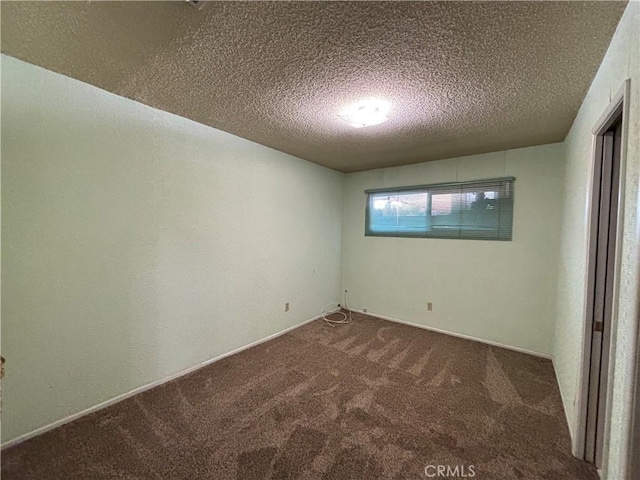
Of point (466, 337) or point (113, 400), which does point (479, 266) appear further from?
point (113, 400)

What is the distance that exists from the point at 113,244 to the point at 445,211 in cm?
359

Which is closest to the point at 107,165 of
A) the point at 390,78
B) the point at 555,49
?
the point at 390,78

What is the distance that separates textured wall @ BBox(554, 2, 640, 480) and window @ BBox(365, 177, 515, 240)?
0.63 m

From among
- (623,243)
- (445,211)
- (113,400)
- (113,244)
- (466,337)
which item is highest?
(445,211)

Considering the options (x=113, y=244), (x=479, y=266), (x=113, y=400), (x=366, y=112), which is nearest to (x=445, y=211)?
(x=479, y=266)

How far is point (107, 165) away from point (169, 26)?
1163 mm

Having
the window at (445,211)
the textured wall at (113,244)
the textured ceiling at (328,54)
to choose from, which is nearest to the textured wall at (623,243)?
the textured ceiling at (328,54)

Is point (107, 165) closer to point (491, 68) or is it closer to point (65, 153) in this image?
point (65, 153)

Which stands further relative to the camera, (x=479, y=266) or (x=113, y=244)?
Result: (x=479, y=266)

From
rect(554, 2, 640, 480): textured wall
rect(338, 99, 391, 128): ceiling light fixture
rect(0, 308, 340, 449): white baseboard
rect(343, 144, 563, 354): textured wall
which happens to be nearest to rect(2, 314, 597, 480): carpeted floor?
rect(0, 308, 340, 449): white baseboard

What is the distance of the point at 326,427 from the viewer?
1780 mm

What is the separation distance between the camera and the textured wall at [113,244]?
1.60m

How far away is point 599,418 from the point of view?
5.01 ft

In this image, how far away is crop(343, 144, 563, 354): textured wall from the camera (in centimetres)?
284
